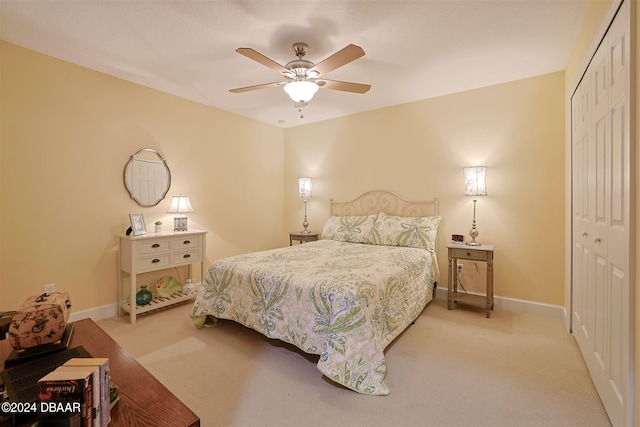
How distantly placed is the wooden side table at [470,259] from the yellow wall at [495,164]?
27 cm

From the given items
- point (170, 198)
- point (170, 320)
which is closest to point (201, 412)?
point (170, 320)

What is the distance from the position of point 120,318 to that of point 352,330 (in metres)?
2.69

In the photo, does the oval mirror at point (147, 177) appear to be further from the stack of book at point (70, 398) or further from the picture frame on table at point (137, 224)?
the stack of book at point (70, 398)

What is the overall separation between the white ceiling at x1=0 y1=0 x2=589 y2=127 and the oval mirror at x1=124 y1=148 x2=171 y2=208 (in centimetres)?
86

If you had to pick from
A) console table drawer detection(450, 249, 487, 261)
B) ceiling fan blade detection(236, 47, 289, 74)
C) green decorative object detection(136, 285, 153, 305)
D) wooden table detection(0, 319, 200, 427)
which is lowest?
green decorative object detection(136, 285, 153, 305)

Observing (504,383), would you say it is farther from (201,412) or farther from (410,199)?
(410,199)

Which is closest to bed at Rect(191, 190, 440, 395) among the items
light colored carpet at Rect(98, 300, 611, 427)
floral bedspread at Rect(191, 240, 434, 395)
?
floral bedspread at Rect(191, 240, 434, 395)

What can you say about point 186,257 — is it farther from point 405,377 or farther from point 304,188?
point 405,377

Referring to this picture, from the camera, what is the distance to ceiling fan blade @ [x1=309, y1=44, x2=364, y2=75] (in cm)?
197

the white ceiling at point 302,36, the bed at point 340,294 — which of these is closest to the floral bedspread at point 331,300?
the bed at point 340,294

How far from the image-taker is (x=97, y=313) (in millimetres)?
3082

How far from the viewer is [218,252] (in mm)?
4277

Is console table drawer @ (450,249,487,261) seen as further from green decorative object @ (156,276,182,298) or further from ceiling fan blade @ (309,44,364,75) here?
green decorative object @ (156,276,182,298)

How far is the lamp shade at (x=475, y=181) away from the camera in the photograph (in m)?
3.29
